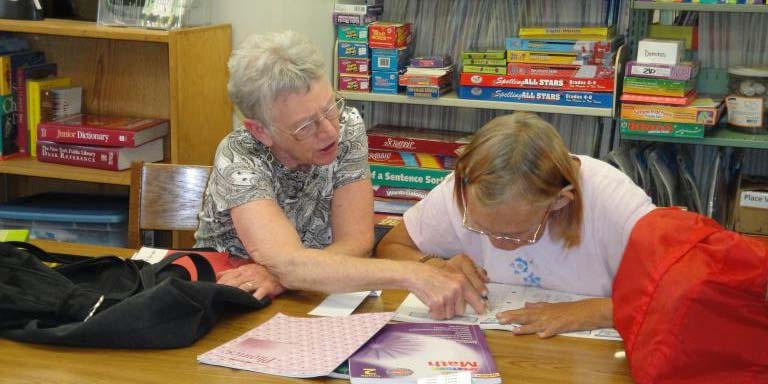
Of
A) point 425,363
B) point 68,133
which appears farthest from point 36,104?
point 425,363

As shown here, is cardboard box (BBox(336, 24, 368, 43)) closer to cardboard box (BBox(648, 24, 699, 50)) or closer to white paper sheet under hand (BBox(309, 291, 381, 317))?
cardboard box (BBox(648, 24, 699, 50))

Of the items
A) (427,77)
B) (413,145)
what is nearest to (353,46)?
(427,77)

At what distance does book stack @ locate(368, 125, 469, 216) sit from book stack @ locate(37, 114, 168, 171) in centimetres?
81

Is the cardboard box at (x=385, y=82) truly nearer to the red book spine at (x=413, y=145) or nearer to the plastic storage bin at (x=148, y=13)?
the red book spine at (x=413, y=145)

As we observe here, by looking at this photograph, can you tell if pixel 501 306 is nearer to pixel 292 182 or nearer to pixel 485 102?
pixel 292 182

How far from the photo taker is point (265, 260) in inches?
72.2

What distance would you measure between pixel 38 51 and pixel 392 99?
1450 mm

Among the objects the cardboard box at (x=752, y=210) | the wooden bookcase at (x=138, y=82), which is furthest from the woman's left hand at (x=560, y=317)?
the wooden bookcase at (x=138, y=82)

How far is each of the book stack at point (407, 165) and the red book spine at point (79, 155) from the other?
892mm

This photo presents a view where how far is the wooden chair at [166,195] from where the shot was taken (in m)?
2.34

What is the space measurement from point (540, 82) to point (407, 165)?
1.68ft

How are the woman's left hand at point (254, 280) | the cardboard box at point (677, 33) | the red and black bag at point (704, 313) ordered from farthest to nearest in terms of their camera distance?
the cardboard box at point (677, 33), the woman's left hand at point (254, 280), the red and black bag at point (704, 313)

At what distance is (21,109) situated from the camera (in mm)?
3283

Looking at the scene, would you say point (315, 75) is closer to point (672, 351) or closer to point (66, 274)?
point (66, 274)
